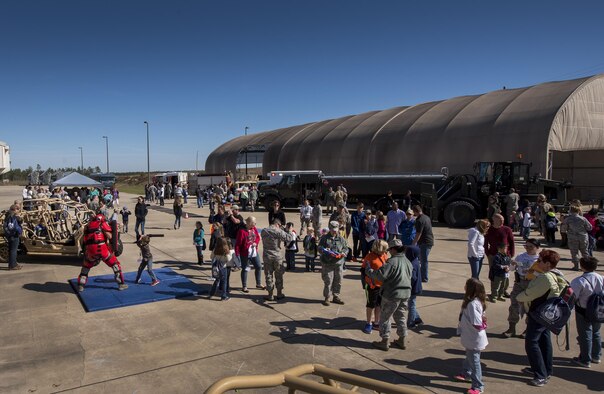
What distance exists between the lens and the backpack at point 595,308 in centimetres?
490

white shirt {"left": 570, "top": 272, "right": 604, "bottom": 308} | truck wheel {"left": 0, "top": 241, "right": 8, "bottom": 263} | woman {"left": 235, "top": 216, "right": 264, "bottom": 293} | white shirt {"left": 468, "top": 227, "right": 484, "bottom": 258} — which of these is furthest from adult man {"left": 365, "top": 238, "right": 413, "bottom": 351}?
truck wheel {"left": 0, "top": 241, "right": 8, "bottom": 263}

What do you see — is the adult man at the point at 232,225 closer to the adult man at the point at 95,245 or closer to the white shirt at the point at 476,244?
the adult man at the point at 95,245

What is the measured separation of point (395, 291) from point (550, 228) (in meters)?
11.0

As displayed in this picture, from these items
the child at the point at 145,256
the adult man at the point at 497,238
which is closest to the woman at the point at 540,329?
the adult man at the point at 497,238

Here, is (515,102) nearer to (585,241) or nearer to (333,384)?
(585,241)

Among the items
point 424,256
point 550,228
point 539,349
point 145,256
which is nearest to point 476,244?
point 424,256

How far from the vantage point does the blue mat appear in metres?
7.49

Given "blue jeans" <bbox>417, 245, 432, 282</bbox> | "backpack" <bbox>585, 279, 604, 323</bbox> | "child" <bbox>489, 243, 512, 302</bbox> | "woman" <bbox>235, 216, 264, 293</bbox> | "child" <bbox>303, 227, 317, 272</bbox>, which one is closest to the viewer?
"backpack" <bbox>585, 279, 604, 323</bbox>

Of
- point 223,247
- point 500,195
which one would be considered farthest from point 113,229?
point 500,195

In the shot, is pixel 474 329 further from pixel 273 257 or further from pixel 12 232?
pixel 12 232

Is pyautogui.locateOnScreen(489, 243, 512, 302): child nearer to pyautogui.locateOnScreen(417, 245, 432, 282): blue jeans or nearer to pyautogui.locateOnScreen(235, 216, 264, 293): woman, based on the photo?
pyautogui.locateOnScreen(417, 245, 432, 282): blue jeans

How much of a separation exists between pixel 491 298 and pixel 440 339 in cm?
219

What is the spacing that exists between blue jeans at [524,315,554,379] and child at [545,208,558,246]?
10.6 m

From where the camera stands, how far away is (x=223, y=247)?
7.55 m
